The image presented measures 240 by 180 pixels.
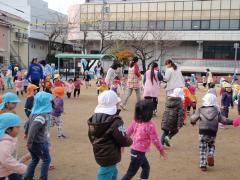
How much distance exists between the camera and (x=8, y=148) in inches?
164

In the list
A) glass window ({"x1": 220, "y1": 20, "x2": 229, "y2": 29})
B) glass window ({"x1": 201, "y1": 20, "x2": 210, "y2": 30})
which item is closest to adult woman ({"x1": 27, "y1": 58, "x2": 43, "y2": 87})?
glass window ({"x1": 220, "y1": 20, "x2": 229, "y2": 29})

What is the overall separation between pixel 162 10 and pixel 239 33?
12.0m

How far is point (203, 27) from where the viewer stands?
58906 mm

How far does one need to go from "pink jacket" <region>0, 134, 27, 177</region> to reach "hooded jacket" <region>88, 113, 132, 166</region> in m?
0.84

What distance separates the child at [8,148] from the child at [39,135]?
3.10ft

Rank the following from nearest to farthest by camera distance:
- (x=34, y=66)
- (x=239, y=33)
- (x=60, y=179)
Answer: (x=60, y=179)
(x=34, y=66)
(x=239, y=33)

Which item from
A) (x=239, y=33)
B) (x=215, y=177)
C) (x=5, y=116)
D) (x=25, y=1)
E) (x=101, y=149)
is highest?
(x=25, y=1)

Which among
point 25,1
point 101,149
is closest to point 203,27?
point 25,1

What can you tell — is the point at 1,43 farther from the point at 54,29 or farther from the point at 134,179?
the point at 134,179

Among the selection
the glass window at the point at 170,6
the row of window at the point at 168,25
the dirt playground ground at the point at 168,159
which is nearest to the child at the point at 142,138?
the dirt playground ground at the point at 168,159

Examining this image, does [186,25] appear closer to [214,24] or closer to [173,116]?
[214,24]

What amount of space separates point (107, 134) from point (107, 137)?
0.18ft

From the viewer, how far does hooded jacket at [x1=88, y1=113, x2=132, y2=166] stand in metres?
4.39

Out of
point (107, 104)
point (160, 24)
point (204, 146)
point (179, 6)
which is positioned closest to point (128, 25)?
point (160, 24)
